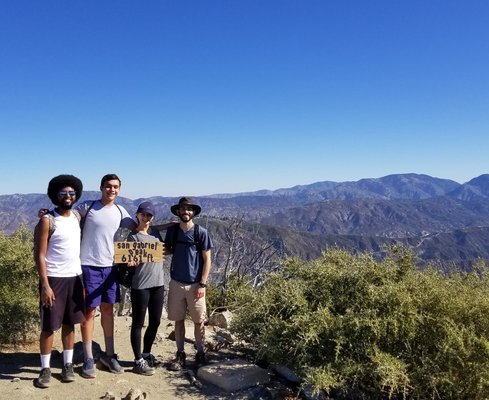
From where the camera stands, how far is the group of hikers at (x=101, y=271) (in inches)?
230

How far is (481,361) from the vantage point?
5953mm

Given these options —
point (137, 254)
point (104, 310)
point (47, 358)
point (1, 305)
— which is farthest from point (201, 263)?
point (1, 305)

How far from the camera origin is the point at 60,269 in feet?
19.2

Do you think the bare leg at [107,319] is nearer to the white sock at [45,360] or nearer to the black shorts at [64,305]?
the black shorts at [64,305]

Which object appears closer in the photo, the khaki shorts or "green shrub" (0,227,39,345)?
the khaki shorts

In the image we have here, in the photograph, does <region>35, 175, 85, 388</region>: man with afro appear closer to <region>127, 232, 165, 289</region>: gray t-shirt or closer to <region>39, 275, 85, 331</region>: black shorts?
<region>39, 275, 85, 331</region>: black shorts

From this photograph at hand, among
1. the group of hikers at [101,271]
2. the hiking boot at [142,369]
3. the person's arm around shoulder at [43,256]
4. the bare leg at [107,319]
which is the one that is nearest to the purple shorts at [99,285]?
the group of hikers at [101,271]

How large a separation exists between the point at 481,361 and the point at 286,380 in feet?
9.68

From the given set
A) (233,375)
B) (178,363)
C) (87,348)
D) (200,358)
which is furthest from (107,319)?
(233,375)

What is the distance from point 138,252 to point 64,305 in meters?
1.23

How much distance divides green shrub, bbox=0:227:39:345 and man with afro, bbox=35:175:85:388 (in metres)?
2.50

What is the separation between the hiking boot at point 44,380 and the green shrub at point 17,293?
2.39 meters

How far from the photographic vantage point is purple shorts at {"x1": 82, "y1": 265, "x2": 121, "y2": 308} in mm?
6215

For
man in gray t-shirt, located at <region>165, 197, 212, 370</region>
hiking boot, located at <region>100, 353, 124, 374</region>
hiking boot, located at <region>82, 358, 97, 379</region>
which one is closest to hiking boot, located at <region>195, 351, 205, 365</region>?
man in gray t-shirt, located at <region>165, 197, 212, 370</region>
